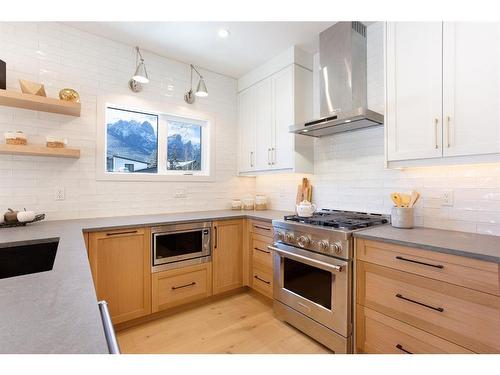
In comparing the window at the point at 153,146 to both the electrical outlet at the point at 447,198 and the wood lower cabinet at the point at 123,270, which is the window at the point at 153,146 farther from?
the electrical outlet at the point at 447,198

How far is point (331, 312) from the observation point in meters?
1.90

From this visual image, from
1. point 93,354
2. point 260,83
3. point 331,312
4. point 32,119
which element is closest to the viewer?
point 93,354

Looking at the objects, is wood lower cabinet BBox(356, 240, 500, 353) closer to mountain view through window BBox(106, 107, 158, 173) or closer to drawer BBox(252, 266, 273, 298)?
drawer BBox(252, 266, 273, 298)

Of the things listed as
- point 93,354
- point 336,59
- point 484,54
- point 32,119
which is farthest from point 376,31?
point 32,119

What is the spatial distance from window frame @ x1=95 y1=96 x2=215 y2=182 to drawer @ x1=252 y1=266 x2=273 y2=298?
1.31 meters

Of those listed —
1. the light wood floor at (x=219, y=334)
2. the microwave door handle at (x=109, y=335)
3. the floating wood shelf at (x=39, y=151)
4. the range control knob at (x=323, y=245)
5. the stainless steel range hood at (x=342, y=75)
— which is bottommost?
the light wood floor at (x=219, y=334)

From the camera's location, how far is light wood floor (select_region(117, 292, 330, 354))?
1.96m

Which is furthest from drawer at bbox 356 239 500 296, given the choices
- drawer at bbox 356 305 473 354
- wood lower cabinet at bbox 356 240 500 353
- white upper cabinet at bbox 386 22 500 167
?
white upper cabinet at bbox 386 22 500 167

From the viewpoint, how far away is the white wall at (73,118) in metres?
2.21

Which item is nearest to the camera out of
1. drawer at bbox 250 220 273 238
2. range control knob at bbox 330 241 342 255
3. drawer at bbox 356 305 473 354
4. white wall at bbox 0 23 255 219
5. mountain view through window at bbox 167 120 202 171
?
drawer at bbox 356 305 473 354

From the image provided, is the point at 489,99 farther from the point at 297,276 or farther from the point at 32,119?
the point at 32,119

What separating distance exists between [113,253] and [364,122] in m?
2.40

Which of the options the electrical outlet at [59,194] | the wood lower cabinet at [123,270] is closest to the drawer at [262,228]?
the wood lower cabinet at [123,270]

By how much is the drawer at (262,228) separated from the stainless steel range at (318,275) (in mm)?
191
